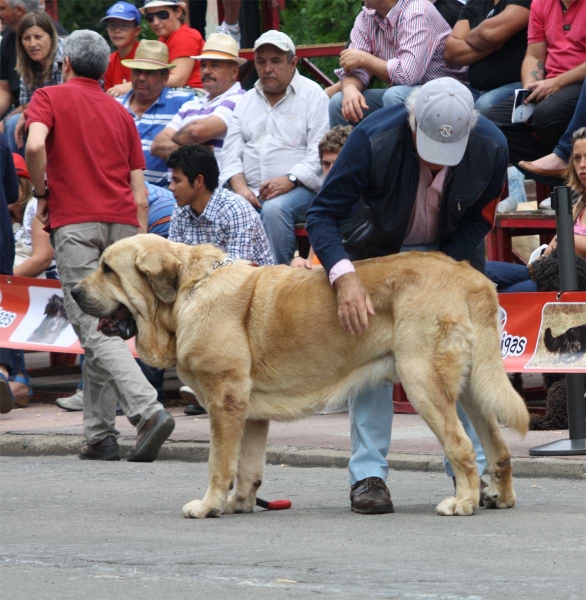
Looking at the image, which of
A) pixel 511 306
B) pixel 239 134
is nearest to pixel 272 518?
pixel 511 306

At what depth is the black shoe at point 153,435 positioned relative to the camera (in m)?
8.12

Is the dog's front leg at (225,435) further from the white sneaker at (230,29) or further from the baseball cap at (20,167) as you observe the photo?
the white sneaker at (230,29)

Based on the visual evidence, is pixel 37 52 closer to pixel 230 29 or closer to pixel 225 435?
pixel 230 29

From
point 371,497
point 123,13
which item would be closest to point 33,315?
point 123,13

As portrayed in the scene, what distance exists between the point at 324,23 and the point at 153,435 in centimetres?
1009

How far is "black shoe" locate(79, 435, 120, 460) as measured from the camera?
8586mm

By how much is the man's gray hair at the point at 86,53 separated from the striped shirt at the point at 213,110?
8.21 ft

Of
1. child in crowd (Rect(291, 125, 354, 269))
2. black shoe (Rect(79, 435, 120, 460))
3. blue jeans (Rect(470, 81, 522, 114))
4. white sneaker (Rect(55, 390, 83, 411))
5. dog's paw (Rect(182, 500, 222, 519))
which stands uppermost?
blue jeans (Rect(470, 81, 522, 114))

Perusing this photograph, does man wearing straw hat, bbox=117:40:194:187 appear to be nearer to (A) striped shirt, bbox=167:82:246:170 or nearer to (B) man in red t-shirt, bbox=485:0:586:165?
(A) striped shirt, bbox=167:82:246:170

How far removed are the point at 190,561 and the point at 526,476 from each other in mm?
2808

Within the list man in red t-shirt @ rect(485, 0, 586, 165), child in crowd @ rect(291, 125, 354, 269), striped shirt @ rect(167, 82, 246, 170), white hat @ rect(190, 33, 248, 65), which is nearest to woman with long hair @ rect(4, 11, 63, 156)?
striped shirt @ rect(167, 82, 246, 170)

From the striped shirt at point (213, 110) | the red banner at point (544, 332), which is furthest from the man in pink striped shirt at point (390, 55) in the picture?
the red banner at point (544, 332)

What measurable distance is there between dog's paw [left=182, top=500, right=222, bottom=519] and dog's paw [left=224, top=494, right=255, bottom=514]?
0.53 ft

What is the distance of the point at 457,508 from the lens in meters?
5.98
